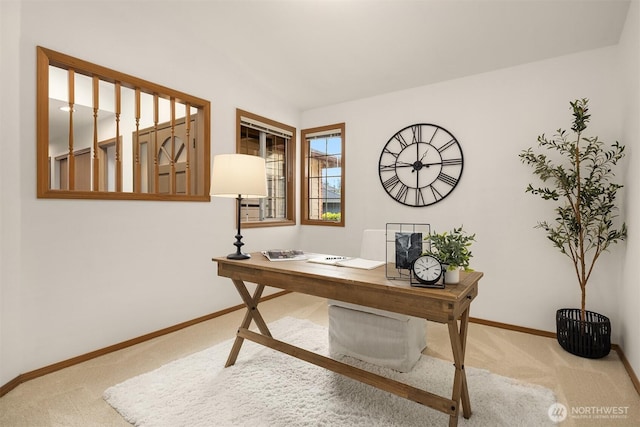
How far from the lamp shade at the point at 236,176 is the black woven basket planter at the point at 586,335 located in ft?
8.67

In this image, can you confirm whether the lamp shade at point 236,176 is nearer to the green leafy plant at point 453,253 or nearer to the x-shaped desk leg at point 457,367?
the green leafy plant at point 453,253

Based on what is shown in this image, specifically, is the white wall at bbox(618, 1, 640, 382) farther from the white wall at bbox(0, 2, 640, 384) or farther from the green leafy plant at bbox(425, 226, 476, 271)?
the green leafy plant at bbox(425, 226, 476, 271)

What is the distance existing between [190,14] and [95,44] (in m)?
0.85

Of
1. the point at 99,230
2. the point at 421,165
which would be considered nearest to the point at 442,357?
the point at 421,165

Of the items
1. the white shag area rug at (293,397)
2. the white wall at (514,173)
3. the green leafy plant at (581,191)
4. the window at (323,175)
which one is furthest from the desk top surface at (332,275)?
the window at (323,175)

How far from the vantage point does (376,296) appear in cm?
163

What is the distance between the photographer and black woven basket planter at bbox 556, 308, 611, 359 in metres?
2.41

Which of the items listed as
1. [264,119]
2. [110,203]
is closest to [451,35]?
[264,119]

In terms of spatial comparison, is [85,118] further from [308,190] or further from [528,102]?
[528,102]

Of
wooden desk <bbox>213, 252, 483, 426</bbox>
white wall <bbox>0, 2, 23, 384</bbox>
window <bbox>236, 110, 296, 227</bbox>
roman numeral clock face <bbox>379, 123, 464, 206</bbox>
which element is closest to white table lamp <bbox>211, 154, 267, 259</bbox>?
wooden desk <bbox>213, 252, 483, 426</bbox>

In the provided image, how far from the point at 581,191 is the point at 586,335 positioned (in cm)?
110

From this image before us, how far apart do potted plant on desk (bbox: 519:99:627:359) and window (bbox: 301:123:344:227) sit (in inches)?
83.1

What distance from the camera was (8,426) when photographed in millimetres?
1686

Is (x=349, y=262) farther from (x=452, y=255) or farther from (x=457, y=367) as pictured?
(x=457, y=367)
